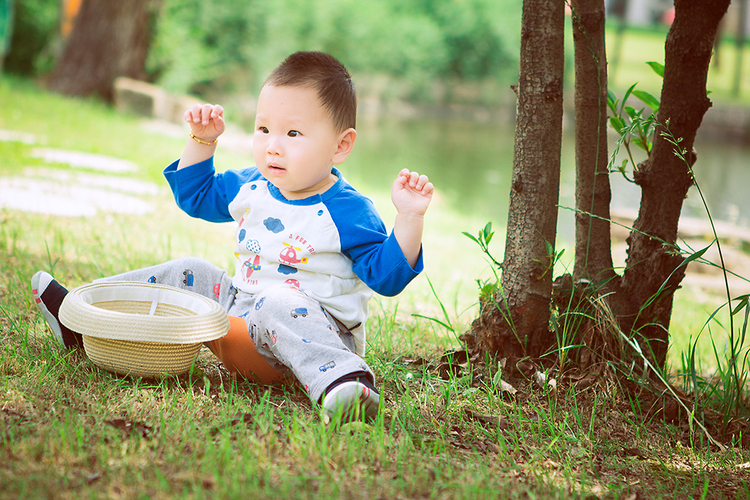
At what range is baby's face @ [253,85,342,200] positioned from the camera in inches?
70.4

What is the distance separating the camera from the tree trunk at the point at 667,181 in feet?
6.05

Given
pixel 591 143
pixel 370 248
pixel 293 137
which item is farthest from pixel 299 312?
pixel 591 143

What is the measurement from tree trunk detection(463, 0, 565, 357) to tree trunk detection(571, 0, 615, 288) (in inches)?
5.9

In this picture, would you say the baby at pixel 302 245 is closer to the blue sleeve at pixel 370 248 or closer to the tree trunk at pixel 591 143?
the blue sleeve at pixel 370 248

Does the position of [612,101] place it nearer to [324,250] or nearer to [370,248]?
[370,248]

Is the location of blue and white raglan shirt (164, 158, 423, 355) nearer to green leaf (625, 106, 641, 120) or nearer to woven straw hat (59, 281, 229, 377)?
woven straw hat (59, 281, 229, 377)

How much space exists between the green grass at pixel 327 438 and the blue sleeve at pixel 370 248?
302mm

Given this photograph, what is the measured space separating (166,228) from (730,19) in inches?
1165

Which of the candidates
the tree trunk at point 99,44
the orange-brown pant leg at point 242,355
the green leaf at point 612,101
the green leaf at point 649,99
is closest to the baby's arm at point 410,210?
the orange-brown pant leg at point 242,355

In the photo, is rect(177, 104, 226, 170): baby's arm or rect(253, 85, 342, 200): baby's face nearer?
rect(253, 85, 342, 200): baby's face

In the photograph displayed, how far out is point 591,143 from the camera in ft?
6.57

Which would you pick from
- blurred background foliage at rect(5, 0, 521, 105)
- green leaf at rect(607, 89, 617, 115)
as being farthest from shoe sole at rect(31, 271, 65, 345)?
blurred background foliage at rect(5, 0, 521, 105)

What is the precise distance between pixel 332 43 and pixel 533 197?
21.3 meters

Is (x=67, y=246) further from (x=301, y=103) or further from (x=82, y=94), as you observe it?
(x=82, y=94)
